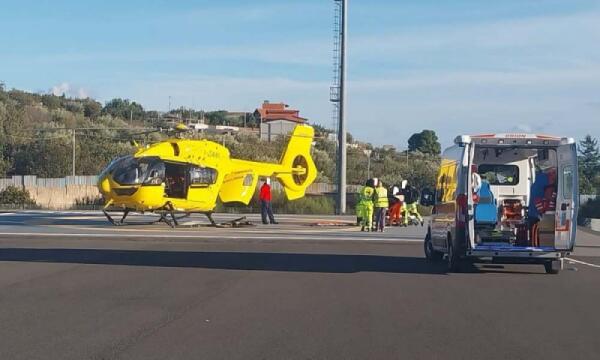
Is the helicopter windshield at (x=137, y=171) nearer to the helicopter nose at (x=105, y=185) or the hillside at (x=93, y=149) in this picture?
the helicopter nose at (x=105, y=185)

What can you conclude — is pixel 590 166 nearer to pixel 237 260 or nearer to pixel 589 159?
pixel 589 159

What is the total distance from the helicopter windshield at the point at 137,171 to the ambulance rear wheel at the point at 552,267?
15540 millimetres

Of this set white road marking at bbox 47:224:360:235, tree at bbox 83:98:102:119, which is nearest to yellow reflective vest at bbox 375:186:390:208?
white road marking at bbox 47:224:360:235

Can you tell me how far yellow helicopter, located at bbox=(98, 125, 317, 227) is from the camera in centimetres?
2856

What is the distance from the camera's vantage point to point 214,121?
119 metres

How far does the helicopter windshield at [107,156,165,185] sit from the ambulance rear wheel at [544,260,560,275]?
51.0 ft

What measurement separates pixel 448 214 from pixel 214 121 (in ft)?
340

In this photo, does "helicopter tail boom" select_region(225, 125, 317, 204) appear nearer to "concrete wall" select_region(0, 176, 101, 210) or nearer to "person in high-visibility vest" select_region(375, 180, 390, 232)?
"person in high-visibility vest" select_region(375, 180, 390, 232)

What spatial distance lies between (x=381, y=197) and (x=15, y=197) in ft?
95.4

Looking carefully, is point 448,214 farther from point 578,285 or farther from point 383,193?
point 383,193

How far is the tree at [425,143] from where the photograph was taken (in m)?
116

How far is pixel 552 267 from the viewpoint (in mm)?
16406

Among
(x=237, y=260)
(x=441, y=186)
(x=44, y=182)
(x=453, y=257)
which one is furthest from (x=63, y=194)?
(x=453, y=257)

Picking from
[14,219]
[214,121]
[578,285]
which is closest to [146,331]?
[578,285]
